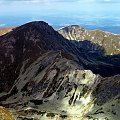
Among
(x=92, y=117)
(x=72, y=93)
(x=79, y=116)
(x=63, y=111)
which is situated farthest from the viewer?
(x=72, y=93)

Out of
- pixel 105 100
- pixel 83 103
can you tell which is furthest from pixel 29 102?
pixel 105 100

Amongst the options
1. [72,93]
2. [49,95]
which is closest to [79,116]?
[72,93]

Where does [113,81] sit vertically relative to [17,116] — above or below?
above

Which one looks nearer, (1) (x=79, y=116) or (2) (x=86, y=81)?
(1) (x=79, y=116)

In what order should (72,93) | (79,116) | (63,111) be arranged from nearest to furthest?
(79,116) < (63,111) < (72,93)

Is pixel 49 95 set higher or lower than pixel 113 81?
lower

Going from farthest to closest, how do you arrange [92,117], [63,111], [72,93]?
[72,93] → [63,111] → [92,117]

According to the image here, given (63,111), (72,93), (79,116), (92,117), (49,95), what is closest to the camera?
(92,117)

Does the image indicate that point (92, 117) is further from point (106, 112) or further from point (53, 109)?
point (53, 109)

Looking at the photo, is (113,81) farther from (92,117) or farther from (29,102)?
(29,102)
